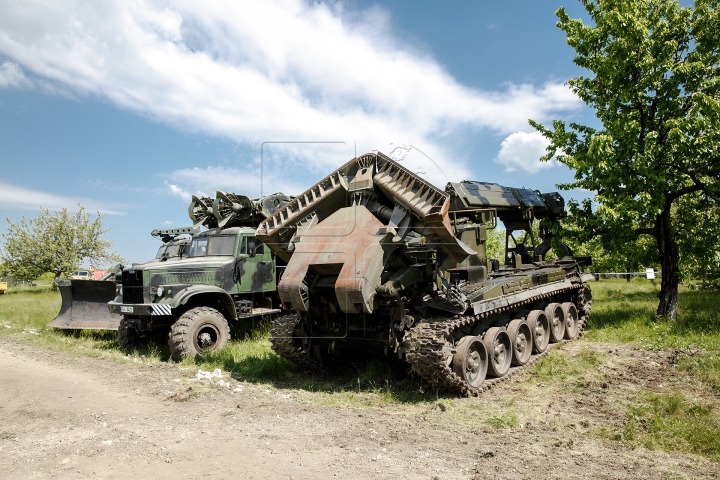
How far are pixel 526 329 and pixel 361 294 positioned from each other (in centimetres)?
398

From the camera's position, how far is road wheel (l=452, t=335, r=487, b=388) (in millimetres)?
7160

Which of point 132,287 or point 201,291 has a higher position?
point 132,287

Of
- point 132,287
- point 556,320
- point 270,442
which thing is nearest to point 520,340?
point 556,320

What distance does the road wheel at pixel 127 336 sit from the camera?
11498 millimetres

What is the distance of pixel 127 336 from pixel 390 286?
7.27m

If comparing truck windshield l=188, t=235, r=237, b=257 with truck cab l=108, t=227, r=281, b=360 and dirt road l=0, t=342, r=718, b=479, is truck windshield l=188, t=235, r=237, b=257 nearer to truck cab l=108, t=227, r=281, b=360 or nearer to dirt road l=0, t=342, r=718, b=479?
truck cab l=108, t=227, r=281, b=360

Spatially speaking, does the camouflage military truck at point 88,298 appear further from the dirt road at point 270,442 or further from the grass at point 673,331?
the grass at point 673,331

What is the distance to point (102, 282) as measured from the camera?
1323 centimetres

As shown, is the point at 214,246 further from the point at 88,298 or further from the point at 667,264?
the point at 667,264

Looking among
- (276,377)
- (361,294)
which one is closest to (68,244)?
(276,377)

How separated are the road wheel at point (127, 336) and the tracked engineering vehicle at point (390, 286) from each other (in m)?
4.72

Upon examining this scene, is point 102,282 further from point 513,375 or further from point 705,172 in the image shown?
point 705,172

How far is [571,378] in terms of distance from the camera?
26.7ft

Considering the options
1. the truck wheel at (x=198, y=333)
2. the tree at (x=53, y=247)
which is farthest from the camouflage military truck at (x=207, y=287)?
the tree at (x=53, y=247)
